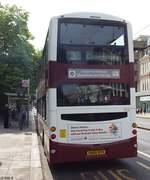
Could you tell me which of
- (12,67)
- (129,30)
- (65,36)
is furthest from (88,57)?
(12,67)

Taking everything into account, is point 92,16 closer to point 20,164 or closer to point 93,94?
point 93,94

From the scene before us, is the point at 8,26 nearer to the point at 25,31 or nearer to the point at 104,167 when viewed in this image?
the point at 25,31

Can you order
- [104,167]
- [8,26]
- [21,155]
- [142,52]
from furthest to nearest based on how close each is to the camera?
[142,52], [8,26], [21,155], [104,167]

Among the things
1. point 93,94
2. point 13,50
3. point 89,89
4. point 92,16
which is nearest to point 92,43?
point 92,16

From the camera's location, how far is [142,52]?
275 feet

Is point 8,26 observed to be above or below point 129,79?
above

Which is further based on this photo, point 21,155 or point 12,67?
point 12,67

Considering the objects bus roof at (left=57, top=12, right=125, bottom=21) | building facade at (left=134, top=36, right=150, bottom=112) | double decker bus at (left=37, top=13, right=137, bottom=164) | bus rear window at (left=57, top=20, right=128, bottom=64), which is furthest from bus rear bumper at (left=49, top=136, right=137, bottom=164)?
building facade at (left=134, top=36, right=150, bottom=112)

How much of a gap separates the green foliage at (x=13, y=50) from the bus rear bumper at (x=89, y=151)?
2312 cm

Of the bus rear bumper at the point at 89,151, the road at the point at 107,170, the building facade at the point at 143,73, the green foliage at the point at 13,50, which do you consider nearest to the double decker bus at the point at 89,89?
the bus rear bumper at the point at 89,151

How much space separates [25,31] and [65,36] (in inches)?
1020

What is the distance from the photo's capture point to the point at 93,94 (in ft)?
32.1

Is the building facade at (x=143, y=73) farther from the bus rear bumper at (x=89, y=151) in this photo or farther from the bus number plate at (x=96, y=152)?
the bus number plate at (x=96, y=152)

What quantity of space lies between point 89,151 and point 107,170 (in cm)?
83
